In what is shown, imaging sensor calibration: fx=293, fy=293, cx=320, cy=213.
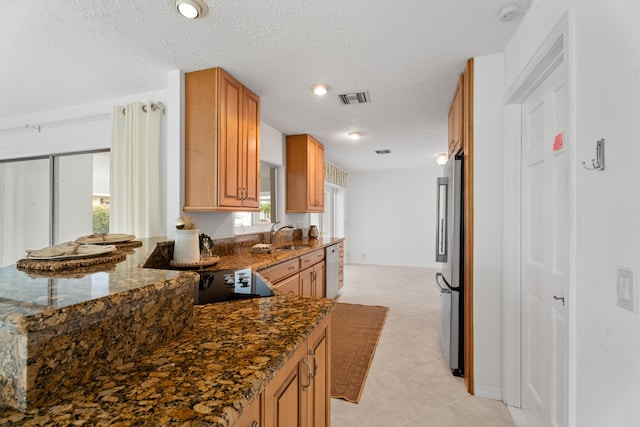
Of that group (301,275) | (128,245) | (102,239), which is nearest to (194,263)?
(128,245)

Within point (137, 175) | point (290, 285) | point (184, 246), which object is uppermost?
point (137, 175)

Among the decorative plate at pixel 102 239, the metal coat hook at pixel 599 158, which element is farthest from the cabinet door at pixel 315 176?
the metal coat hook at pixel 599 158

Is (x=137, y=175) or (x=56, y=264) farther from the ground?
(x=137, y=175)

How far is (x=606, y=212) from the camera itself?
912 millimetres

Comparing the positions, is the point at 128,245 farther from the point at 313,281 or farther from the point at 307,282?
the point at 313,281

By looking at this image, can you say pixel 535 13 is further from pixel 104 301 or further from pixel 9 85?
pixel 9 85

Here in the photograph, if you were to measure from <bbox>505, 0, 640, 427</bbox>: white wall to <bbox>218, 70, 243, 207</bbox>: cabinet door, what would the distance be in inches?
81.2

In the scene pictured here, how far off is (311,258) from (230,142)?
1.65m

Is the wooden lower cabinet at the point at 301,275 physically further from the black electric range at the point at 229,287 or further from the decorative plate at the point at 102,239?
the decorative plate at the point at 102,239

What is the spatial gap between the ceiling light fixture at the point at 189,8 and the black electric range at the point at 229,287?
1452mm

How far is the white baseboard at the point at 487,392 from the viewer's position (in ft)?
6.51

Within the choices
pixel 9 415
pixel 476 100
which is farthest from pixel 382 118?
pixel 9 415

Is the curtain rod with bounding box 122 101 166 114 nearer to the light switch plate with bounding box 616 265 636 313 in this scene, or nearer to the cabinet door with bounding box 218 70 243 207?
the cabinet door with bounding box 218 70 243 207

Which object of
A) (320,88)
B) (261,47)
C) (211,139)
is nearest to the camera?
(261,47)
